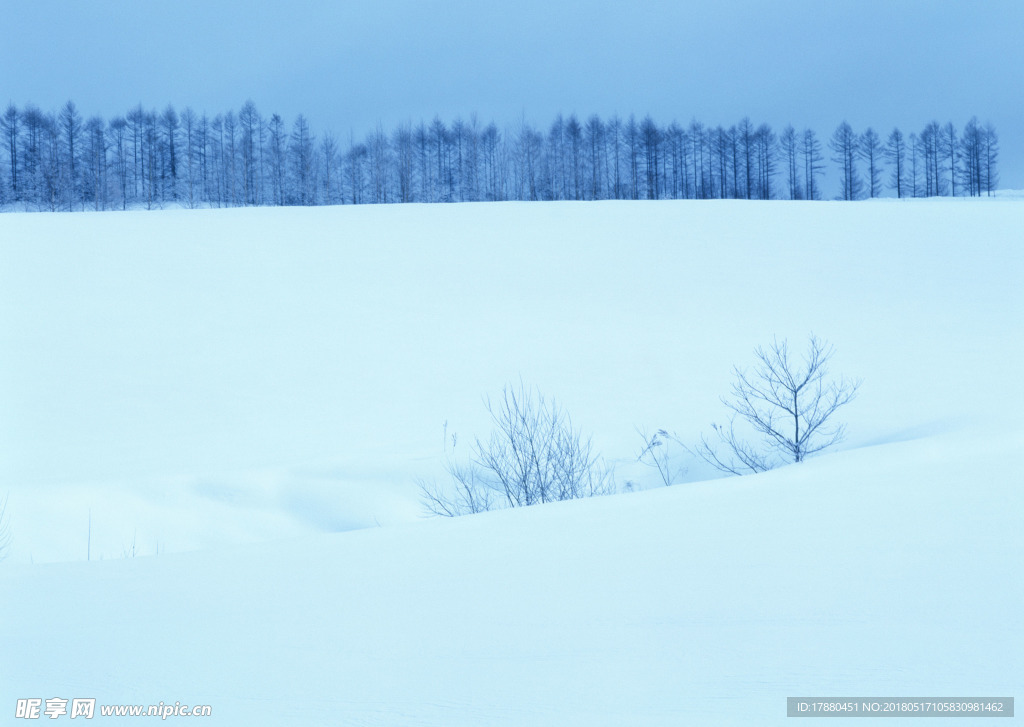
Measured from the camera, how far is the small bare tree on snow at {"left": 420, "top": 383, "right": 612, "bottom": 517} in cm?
923

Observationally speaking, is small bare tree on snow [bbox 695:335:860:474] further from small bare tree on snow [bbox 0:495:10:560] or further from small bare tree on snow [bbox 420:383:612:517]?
small bare tree on snow [bbox 0:495:10:560]

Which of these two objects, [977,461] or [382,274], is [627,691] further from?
[382,274]

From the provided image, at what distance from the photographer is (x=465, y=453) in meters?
11.1

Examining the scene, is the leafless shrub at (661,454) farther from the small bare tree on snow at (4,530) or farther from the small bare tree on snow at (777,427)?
the small bare tree on snow at (4,530)

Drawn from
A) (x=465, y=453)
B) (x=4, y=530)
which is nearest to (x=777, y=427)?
(x=465, y=453)

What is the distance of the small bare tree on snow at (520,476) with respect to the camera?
9234 mm

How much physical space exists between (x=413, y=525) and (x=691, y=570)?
2075 millimetres

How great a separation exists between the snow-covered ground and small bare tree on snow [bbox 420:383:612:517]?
0.49 metres

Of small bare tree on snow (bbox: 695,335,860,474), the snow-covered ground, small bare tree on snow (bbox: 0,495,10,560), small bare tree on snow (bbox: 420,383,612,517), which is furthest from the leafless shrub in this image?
small bare tree on snow (bbox: 0,495,10,560)

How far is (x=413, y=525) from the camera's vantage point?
4.99 metres

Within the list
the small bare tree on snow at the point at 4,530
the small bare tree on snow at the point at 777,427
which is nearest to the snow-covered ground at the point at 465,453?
the small bare tree on snow at the point at 4,530

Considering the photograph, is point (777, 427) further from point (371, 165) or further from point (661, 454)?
point (371, 165)

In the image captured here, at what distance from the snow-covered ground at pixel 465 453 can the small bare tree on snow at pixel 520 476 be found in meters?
0.49

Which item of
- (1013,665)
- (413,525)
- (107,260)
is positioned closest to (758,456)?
(413,525)
